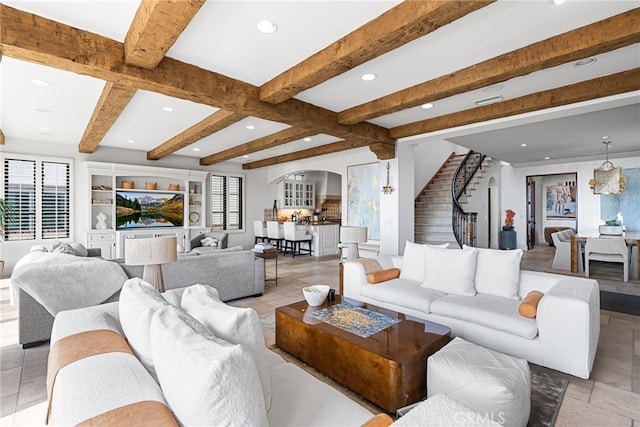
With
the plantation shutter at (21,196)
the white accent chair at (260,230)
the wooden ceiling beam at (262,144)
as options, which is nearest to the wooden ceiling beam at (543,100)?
the wooden ceiling beam at (262,144)

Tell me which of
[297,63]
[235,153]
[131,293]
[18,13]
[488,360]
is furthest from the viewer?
[235,153]

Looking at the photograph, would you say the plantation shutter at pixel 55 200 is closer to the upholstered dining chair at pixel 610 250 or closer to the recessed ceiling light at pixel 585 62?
the recessed ceiling light at pixel 585 62

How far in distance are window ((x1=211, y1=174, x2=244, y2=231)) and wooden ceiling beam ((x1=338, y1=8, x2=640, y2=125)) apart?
21.2 feet

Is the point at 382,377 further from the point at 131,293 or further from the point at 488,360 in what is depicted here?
the point at 131,293

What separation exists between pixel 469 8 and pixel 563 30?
126 cm

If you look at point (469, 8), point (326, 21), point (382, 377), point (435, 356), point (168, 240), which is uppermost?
point (326, 21)

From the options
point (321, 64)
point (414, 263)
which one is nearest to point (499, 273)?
point (414, 263)

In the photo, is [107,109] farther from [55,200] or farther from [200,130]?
[55,200]

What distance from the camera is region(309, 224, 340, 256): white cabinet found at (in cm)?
905

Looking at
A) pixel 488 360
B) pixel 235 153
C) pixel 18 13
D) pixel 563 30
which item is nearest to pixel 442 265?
pixel 488 360

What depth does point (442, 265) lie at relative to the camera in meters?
3.52

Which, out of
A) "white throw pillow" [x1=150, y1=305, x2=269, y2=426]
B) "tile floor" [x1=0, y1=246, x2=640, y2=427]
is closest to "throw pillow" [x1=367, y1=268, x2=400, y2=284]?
"tile floor" [x1=0, y1=246, x2=640, y2=427]

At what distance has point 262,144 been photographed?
6.43 metres

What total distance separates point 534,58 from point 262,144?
4.74 meters
